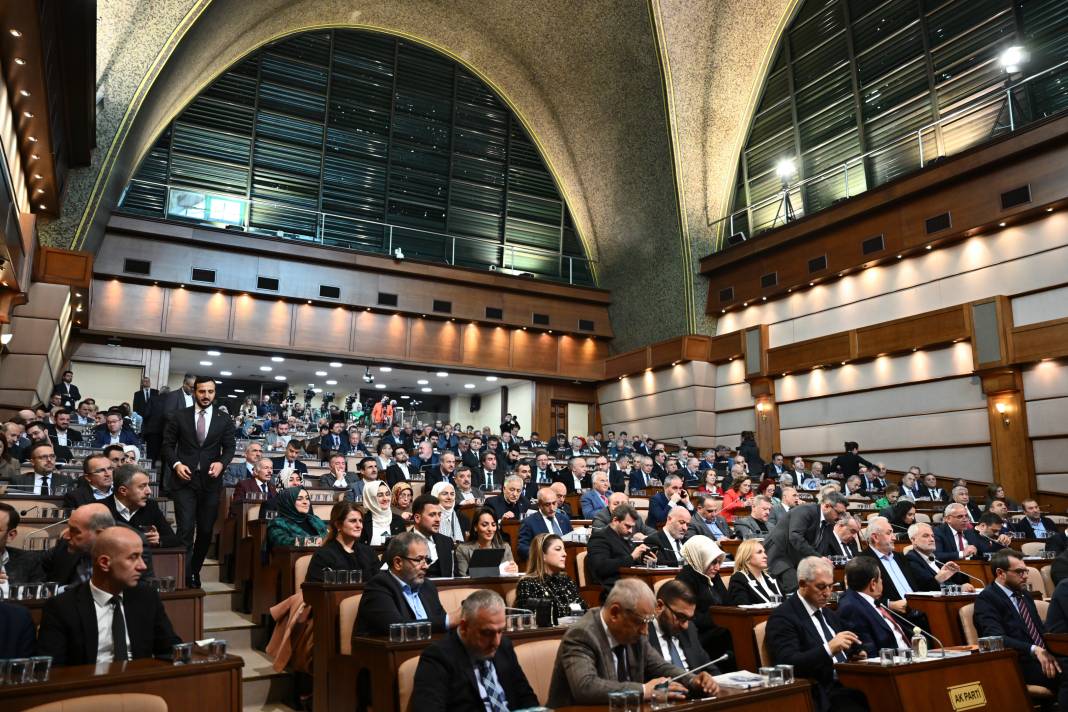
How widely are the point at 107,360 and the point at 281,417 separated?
347cm

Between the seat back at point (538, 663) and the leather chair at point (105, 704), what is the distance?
1347 mm

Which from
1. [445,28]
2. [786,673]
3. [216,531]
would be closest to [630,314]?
[445,28]

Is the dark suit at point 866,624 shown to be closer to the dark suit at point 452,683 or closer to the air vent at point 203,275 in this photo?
the dark suit at point 452,683

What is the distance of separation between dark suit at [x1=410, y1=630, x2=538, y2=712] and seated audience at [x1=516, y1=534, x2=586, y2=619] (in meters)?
0.97

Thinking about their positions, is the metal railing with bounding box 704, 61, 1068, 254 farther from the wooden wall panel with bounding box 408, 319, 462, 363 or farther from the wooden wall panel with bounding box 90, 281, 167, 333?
the wooden wall panel with bounding box 90, 281, 167, 333

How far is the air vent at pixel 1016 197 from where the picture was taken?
1033 centimetres

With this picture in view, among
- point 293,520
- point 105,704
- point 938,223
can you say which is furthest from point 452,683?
point 938,223

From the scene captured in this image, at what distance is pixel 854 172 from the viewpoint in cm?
1323

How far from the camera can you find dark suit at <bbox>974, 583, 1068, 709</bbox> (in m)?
3.79

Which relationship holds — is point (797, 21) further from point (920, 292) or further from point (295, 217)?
point (295, 217)

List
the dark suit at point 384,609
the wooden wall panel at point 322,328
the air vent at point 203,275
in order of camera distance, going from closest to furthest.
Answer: the dark suit at point 384,609 < the air vent at point 203,275 < the wooden wall panel at point 322,328

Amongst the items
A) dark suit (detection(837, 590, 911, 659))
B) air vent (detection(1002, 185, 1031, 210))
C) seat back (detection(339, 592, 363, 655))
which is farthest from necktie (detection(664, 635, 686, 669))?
air vent (detection(1002, 185, 1031, 210))

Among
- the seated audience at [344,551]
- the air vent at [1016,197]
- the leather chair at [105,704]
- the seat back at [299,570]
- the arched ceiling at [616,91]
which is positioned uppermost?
the arched ceiling at [616,91]

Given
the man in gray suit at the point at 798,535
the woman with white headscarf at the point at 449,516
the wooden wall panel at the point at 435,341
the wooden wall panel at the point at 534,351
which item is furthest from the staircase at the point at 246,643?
the wooden wall panel at the point at 534,351
